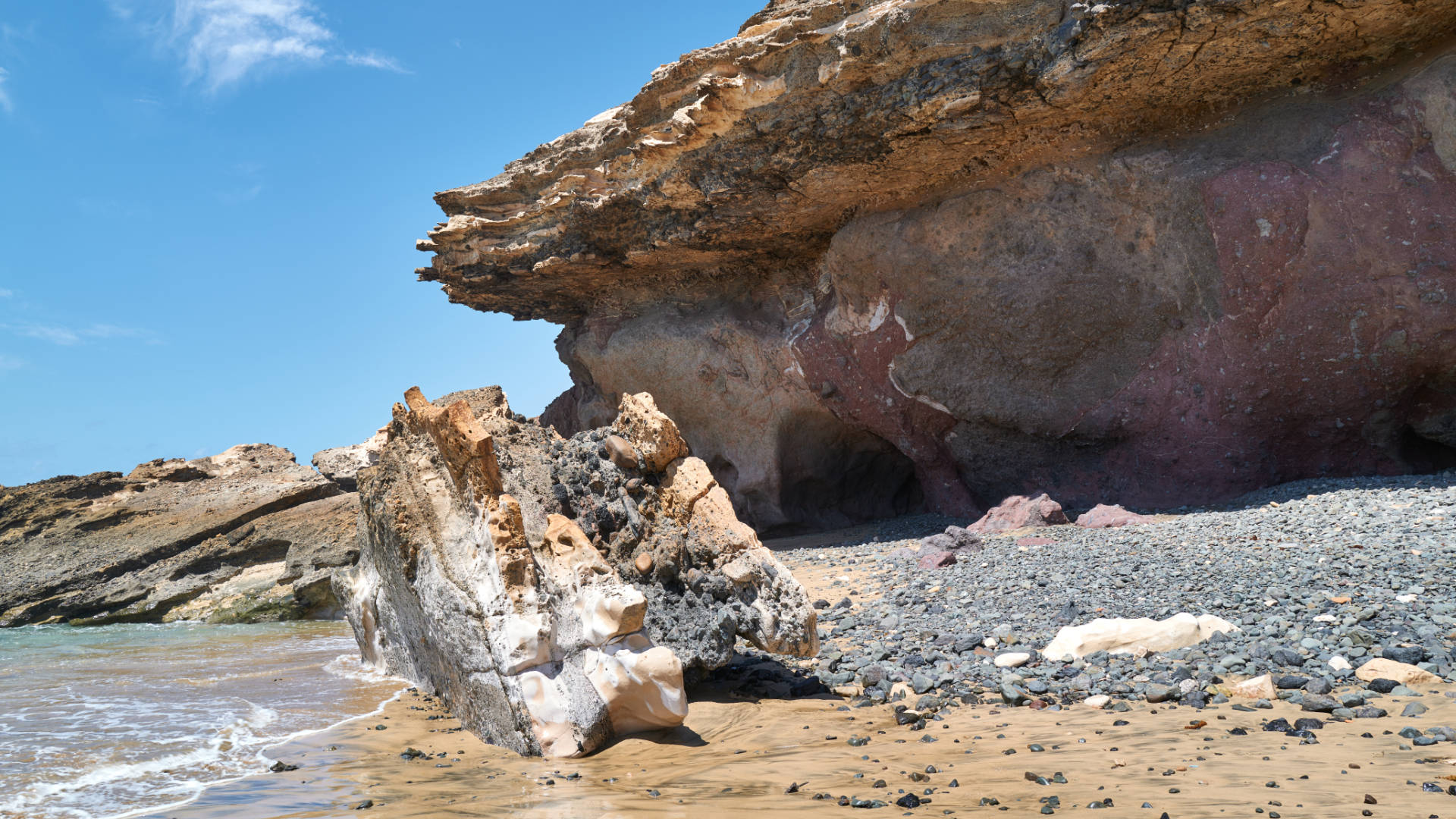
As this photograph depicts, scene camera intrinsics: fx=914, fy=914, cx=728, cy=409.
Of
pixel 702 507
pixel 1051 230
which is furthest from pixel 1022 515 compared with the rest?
pixel 702 507

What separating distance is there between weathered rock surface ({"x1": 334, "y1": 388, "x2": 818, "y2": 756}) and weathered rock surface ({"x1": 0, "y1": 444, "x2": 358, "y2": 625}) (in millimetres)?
6771

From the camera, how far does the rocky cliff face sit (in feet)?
24.6

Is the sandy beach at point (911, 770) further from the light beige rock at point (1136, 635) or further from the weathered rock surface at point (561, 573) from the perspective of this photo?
the light beige rock at point (1136, 635)

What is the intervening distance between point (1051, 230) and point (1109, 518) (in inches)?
113

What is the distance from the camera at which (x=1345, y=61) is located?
770 centimetres

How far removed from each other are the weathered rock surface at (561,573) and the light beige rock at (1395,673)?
6.90ft

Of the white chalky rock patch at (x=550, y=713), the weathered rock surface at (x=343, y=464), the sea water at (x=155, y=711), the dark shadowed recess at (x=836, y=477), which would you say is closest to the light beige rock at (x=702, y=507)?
the white chalky rock patch at (x=550, y=713)

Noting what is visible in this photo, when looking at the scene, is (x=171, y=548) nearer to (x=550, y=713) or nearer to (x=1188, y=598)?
(x=550, y=713)

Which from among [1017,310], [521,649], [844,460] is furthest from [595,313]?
[521,649]

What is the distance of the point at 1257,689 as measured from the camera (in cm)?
337

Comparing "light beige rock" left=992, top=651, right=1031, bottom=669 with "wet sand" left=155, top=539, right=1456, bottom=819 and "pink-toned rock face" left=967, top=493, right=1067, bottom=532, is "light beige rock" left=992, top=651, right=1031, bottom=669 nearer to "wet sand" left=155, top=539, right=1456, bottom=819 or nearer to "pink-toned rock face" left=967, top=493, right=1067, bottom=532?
"wet sand" left=155, top=539, right=1456, bottom=819

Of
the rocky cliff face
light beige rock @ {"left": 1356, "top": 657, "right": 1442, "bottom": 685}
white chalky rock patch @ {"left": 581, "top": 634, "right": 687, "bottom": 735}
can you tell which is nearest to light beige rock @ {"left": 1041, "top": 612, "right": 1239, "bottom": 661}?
light beige rock @ {"left": 1356, "top": 657, "right": 1442, "bottom": 685}

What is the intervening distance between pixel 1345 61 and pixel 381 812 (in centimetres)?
896

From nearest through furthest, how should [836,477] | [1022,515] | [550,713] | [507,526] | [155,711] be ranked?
[550,713] → [507,526] → [155,711] → [1022,515] → [836,477]
